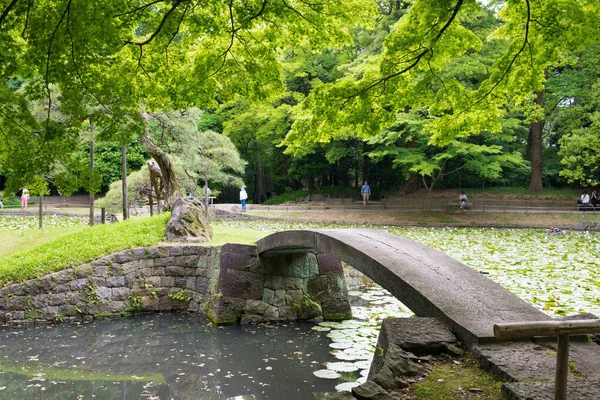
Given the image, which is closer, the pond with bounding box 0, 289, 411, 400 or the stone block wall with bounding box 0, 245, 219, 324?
the pond with bounding box 0, 289, 411, 400

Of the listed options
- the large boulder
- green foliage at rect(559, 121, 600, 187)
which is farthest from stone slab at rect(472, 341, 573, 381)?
green foliage at rect(559, 121, 600, 187)

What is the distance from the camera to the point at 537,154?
25.3m

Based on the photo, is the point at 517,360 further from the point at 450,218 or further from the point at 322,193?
the point at 322,193

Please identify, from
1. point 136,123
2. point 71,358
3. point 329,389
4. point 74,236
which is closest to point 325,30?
point 136,123

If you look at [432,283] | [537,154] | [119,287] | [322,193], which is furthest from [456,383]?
[322,193]

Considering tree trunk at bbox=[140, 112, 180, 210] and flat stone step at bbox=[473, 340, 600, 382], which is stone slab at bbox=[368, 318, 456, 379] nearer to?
flat stone step at bbox=[473, 340, 600, 382]

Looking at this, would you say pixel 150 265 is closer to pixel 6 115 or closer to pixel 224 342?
pixel 224 342

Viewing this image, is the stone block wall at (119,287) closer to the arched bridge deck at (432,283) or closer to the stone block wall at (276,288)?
the stone block wall at (276,288)

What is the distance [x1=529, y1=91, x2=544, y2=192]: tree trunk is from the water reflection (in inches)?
804

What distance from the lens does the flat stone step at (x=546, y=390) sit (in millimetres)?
3020

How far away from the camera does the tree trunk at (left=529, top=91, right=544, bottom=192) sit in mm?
24906

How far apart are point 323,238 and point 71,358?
4.13 m

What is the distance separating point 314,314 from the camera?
9.38 m

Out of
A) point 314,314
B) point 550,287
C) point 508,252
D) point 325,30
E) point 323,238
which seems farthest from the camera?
point 508,252
